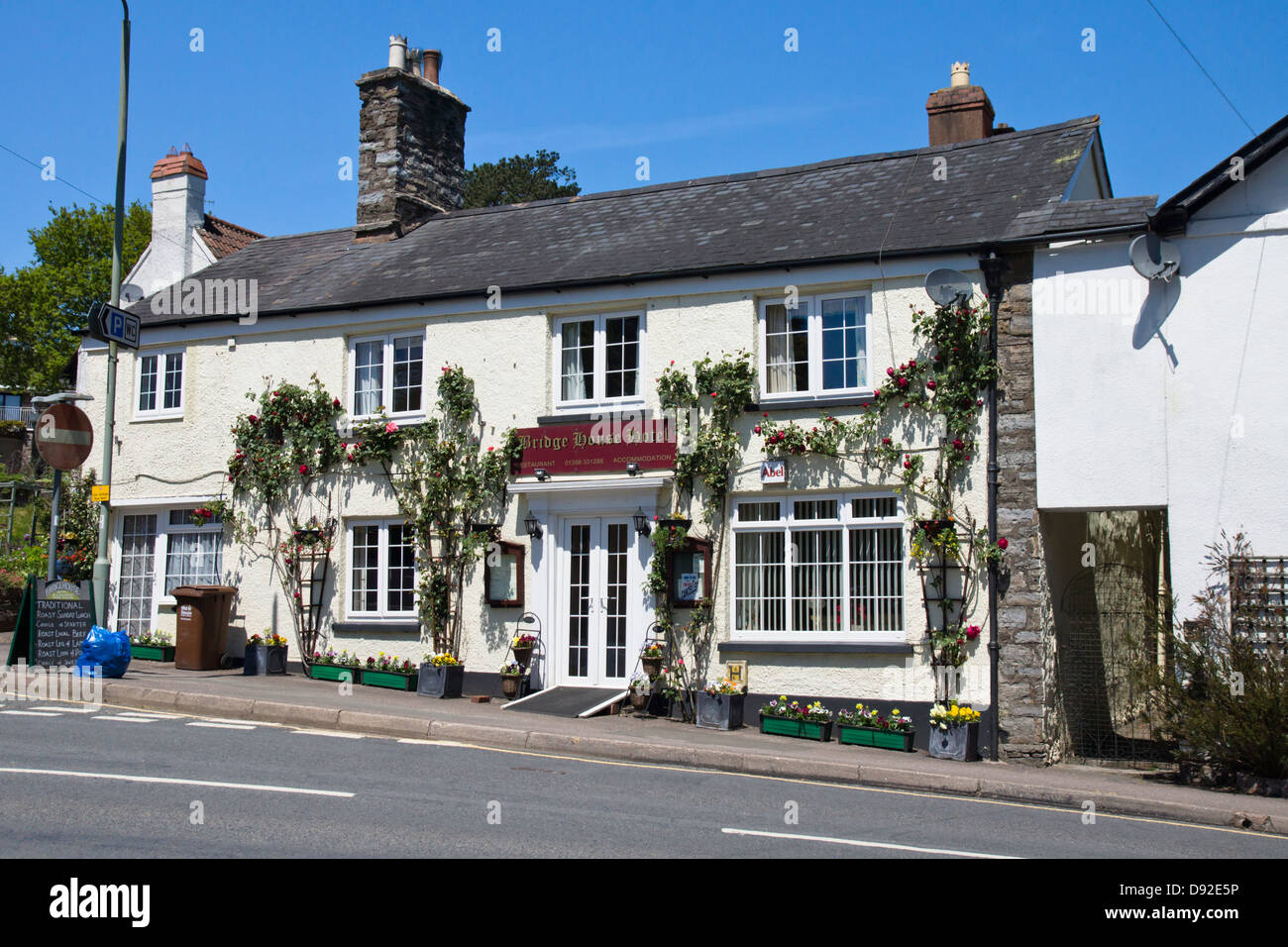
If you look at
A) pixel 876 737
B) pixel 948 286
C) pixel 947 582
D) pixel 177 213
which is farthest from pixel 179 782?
pixel 177 213

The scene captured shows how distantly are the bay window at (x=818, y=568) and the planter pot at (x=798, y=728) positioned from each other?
1034 millimetres

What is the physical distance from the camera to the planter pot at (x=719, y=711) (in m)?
13.6

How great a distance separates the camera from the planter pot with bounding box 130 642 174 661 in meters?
17.3

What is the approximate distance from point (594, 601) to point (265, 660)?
15.9 feet

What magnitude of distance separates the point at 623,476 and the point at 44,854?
361 inches

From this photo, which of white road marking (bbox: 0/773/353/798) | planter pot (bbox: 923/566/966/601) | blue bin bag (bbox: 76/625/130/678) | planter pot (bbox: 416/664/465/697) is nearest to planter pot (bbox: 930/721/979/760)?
planter pot (bbox: 923/566/966/601)

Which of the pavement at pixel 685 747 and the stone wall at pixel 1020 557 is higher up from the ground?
the stone wall at pixel 1020 557

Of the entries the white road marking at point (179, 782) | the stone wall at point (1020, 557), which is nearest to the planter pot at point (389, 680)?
the white road marking at point (179, 782)

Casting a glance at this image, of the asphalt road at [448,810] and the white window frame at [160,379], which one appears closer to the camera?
the asphalt road at [448,810]

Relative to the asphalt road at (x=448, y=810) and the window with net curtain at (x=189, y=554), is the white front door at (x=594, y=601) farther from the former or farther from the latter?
the window with net curtain at (x=189, y=554)

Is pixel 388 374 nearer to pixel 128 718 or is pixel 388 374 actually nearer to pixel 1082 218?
pixel 128 718

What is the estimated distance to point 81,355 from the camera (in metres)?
19.1

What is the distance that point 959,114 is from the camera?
17.4 m
